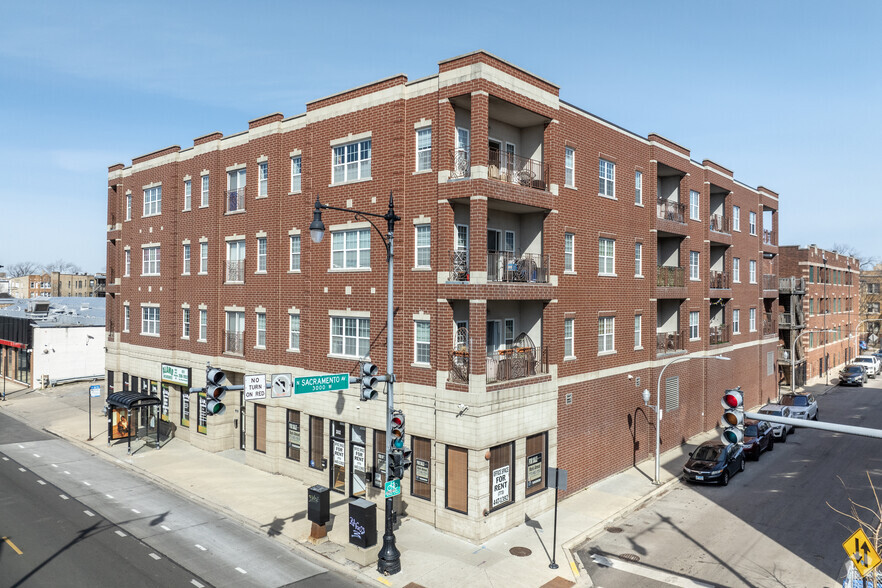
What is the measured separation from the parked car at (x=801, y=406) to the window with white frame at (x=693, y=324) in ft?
25.2

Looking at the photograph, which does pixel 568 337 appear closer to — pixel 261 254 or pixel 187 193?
pixel 261 254

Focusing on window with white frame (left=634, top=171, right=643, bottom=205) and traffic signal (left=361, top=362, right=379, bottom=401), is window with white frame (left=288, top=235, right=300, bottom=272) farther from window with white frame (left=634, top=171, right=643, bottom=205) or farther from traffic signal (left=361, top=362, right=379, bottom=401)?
window with white frame (left=634, top=171, right=643, bottom=205)

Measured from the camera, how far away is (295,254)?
27.6 m

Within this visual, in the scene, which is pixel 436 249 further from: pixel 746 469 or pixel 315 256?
pixel 746 469

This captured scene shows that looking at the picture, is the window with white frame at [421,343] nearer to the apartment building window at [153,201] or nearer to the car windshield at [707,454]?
the car windshield at [707,454]

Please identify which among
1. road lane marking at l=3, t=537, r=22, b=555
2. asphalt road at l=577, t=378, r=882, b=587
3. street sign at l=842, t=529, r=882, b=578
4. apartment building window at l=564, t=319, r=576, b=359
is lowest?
asphalt road at l=577, t=378, r=882, b=587

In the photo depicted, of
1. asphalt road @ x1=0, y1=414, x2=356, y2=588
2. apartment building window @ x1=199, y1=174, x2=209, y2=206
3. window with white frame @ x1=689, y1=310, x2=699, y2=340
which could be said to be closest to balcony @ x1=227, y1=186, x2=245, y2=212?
apartment building window @ x1=199, y1=174, x2=209, y2=206

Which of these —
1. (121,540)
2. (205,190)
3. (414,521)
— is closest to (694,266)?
(414,521)

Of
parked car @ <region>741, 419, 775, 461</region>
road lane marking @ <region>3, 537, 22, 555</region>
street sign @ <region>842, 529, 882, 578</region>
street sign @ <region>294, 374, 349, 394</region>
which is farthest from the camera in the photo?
parked car @ <region>741, 419, 775, 461</region>

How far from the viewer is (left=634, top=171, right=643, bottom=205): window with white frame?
30.0 metres

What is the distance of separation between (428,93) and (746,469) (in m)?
22.9

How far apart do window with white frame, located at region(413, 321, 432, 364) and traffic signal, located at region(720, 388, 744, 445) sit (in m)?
11.7

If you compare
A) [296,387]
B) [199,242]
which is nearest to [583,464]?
[296,387]

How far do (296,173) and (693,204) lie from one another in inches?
900
